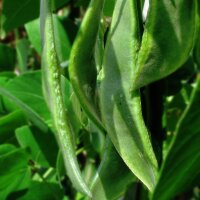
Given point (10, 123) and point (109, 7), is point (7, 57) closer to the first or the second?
point (10, 123)

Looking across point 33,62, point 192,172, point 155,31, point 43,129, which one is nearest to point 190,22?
point 155,31

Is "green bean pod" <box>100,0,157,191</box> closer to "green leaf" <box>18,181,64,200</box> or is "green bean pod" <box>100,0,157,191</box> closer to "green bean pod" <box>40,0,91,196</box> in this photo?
"green bean pod" <box>40,0,91,196</box>

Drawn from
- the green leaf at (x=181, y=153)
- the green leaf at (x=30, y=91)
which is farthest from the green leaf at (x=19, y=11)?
the green leaf at (x=181, y=153)

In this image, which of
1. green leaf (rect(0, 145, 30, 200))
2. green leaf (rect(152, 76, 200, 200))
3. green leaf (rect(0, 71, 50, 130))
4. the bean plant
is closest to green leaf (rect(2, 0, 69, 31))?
green leaf (rect(0, 71, 50, 130))

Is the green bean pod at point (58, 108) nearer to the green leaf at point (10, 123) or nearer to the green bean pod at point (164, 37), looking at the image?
the green bean pod at point (164, 37)

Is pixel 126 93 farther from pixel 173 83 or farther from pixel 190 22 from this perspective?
pixel 173 83

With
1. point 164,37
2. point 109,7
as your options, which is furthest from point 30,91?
point 164,37
